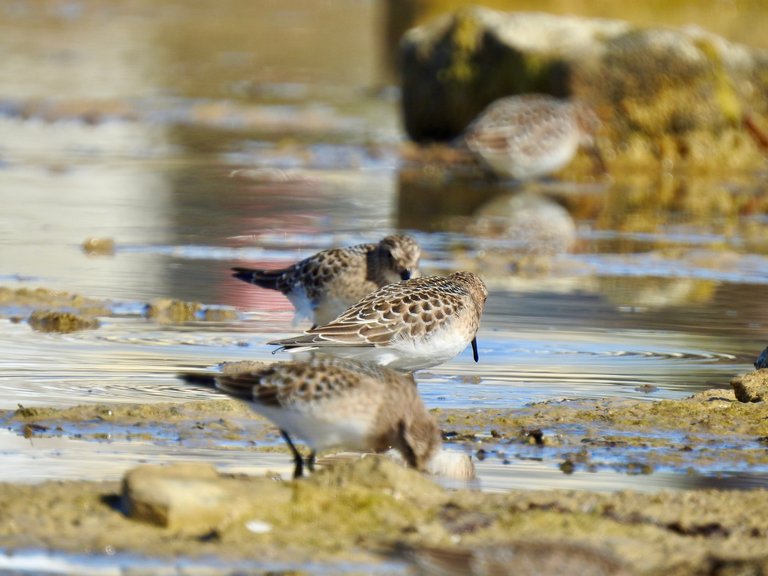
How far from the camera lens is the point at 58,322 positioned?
30.8ft

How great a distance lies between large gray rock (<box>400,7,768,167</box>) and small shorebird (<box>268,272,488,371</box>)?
1091cm

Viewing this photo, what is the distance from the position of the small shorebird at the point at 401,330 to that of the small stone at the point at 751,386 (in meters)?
1.33

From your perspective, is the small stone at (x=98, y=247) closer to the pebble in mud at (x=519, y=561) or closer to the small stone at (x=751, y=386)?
the small stone at (x=751, y=386)

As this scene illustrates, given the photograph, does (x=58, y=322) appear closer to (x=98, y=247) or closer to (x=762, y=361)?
(x=98, y=247)

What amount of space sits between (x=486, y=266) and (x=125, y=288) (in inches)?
113

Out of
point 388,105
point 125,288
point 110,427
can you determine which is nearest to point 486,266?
point 125,288

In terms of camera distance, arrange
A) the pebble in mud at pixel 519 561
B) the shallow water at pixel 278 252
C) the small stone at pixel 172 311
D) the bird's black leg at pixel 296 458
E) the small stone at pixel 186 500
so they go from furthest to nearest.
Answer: the small stone at pixel 172 311 < the shallow water at pixel 278 252 < the bird's black leg at pixel 296 458 < the small stone at pixel 186 500 < the pebble in mud at pixel 519 561

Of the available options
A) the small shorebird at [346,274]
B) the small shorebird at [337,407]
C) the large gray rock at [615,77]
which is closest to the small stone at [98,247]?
the small shorebird at [346,274]

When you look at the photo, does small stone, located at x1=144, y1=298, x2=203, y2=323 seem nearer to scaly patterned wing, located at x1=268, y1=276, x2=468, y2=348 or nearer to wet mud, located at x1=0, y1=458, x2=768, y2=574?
scaly patterned wing, located at x1=268, y1=276, x2=468, y2=348

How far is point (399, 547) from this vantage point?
17.2ft

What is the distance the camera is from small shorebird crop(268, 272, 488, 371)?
7496mm

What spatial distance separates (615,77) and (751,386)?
36.2 ft

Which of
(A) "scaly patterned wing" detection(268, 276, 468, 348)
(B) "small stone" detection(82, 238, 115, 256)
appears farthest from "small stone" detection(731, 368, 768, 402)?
(B) "small stone" detection(82, 238, 115, 256)

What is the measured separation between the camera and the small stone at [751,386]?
7748mm
